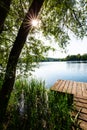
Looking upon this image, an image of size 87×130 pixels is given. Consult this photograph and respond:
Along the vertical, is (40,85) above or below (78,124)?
above

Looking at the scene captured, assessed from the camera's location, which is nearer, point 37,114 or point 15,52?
point 15,52

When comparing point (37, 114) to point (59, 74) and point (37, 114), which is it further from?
point (59, 74)

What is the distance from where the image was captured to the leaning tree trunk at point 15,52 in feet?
10.1

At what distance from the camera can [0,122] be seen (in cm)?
344

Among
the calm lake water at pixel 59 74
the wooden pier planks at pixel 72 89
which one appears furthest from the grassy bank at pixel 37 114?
the calm lake water at pixel 59 74

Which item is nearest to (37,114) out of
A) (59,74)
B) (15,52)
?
(15,52)

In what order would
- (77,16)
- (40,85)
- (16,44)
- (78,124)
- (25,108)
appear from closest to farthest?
(16,44)
(78,124)
(25,108)
(77,16)
(40,85)

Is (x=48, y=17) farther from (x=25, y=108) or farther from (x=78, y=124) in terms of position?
(x=78, y=124)

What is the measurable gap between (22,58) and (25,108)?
158cm

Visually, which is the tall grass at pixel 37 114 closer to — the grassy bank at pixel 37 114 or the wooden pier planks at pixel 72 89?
the grassy bank at pixel 37 114

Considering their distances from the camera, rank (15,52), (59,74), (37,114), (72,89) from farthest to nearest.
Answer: (59,74), (72,89), (37,114), (15,52)

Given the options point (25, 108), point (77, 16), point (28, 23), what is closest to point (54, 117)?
point (25, 108)

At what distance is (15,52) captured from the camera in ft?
10.4

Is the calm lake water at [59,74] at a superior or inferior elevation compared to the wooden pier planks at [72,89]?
inferior
